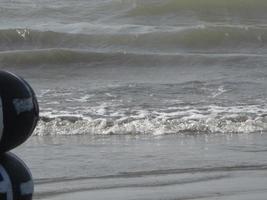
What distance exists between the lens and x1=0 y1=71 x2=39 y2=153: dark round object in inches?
78.9

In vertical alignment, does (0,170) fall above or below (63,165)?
above

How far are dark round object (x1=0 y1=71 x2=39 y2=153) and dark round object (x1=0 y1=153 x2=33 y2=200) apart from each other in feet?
0.12

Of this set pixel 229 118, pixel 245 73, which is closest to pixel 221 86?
pixel 245 73

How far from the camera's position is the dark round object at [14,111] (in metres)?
2.00

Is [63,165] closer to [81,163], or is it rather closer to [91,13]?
[81,163]

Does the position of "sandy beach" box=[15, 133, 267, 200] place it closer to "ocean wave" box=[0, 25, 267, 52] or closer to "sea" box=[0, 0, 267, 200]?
"sea" box=[0, 0, 267, 200]

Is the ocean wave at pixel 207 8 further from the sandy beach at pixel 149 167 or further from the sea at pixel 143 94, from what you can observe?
the sandy beach at pixel 149 167

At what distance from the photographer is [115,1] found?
58.0ft

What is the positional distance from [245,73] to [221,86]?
131 centimetres

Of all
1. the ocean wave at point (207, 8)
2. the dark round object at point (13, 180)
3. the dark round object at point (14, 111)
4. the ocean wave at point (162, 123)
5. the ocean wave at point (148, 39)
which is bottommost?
the ocean wave at point (162, 123)

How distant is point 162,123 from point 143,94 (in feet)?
6.01

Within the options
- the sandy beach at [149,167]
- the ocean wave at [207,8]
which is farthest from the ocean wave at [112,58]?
the sandy beach at [149,167]

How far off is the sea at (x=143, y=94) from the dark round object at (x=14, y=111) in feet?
8.63

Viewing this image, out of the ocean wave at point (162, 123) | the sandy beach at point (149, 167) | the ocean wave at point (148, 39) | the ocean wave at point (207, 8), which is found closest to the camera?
the sandy beach at point (149, 167)
